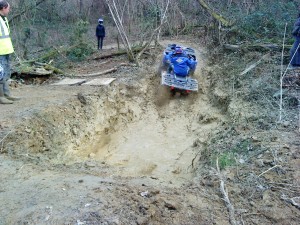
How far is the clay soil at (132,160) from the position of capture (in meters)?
3.40

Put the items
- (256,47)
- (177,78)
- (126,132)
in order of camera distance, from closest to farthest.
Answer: (126,132) < (177,78) < (256,47)

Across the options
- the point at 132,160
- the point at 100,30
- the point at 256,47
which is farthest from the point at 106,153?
the point at 100,30

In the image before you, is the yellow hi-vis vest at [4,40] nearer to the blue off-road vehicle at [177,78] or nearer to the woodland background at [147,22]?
the blue off-road vehicle at [177,78]

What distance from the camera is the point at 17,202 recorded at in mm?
3584

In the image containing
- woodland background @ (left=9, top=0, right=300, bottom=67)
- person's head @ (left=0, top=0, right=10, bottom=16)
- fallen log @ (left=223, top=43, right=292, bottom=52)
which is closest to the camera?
person's head @ (left=0, top=0, right=10, bottom=16)

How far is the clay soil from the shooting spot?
3.40 meters

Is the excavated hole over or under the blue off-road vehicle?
under

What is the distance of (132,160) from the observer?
6539 mm

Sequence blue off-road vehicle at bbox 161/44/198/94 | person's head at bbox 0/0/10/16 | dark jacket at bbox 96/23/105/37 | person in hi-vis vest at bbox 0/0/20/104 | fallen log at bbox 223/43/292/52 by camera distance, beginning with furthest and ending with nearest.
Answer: dark jacket at bbox 96/23/105/37 → fallen log at bbox 223/43/292/52 → blue off-road vehicle at bbox 161/44/198/94 → person in hi-vis vest at bbox 0/0/20/104 → person's head at bbox 0/0/10/16

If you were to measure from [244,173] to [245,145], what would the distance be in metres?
0.97

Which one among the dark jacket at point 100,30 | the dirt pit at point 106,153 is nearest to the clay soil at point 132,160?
the dirt pit at point 106,153

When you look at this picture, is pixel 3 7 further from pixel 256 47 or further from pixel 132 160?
pixel 256 47

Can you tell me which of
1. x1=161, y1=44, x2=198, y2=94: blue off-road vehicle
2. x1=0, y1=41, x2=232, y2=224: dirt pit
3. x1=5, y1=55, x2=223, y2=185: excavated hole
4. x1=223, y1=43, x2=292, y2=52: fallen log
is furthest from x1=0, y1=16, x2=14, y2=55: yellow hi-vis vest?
x1=223, y1=43, x2=292, y2=52: fallen log

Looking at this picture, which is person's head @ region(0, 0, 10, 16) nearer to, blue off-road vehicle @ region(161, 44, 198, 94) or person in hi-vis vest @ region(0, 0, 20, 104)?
person in hi-vis vest @ region(0, 0, 20, 104)
